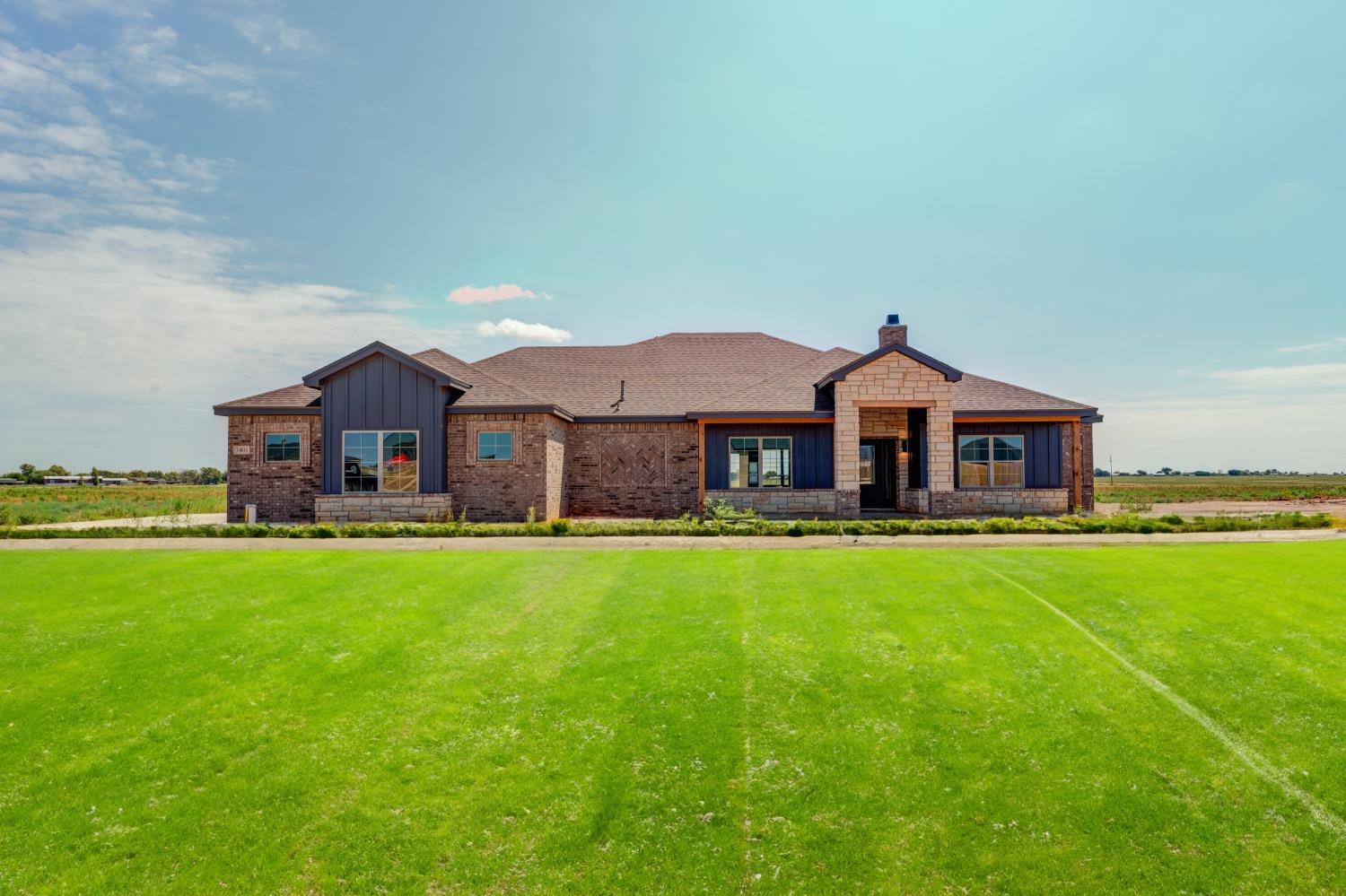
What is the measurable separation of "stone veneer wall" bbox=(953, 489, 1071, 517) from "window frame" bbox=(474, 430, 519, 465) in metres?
13.4

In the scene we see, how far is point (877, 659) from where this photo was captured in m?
6.94

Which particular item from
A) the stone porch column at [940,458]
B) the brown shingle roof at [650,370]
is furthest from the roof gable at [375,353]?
the stone porch column at [940,458]

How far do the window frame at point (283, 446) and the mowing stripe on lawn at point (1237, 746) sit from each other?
2096 centimetres

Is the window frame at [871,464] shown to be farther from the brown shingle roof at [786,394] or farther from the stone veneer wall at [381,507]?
the stone veneer wall at [381,507]

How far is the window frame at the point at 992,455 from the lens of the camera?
21.9 metres

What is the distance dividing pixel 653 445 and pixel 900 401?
7742 mm

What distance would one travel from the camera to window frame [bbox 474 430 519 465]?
2008 cm

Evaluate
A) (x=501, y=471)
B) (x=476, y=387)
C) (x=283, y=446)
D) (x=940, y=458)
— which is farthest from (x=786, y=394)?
(x=283, y=446)

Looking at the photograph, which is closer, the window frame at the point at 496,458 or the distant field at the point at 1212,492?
the window frame at the point at 496,458

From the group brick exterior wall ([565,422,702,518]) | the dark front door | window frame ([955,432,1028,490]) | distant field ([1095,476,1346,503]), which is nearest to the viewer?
window frame ([955,432,1028,490])

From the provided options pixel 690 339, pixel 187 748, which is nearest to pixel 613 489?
pixel 690 339

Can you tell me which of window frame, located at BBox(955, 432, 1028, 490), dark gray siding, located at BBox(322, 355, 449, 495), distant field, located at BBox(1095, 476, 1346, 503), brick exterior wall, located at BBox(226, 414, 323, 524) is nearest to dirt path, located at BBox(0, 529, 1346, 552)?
dark gray siding, located at BBox(322, 355, 449, 495)

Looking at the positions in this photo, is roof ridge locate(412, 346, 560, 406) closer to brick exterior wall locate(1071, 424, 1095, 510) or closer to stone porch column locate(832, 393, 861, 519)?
stone porch column locate(832, 393, 861, 519)

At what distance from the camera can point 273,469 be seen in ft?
70.0
